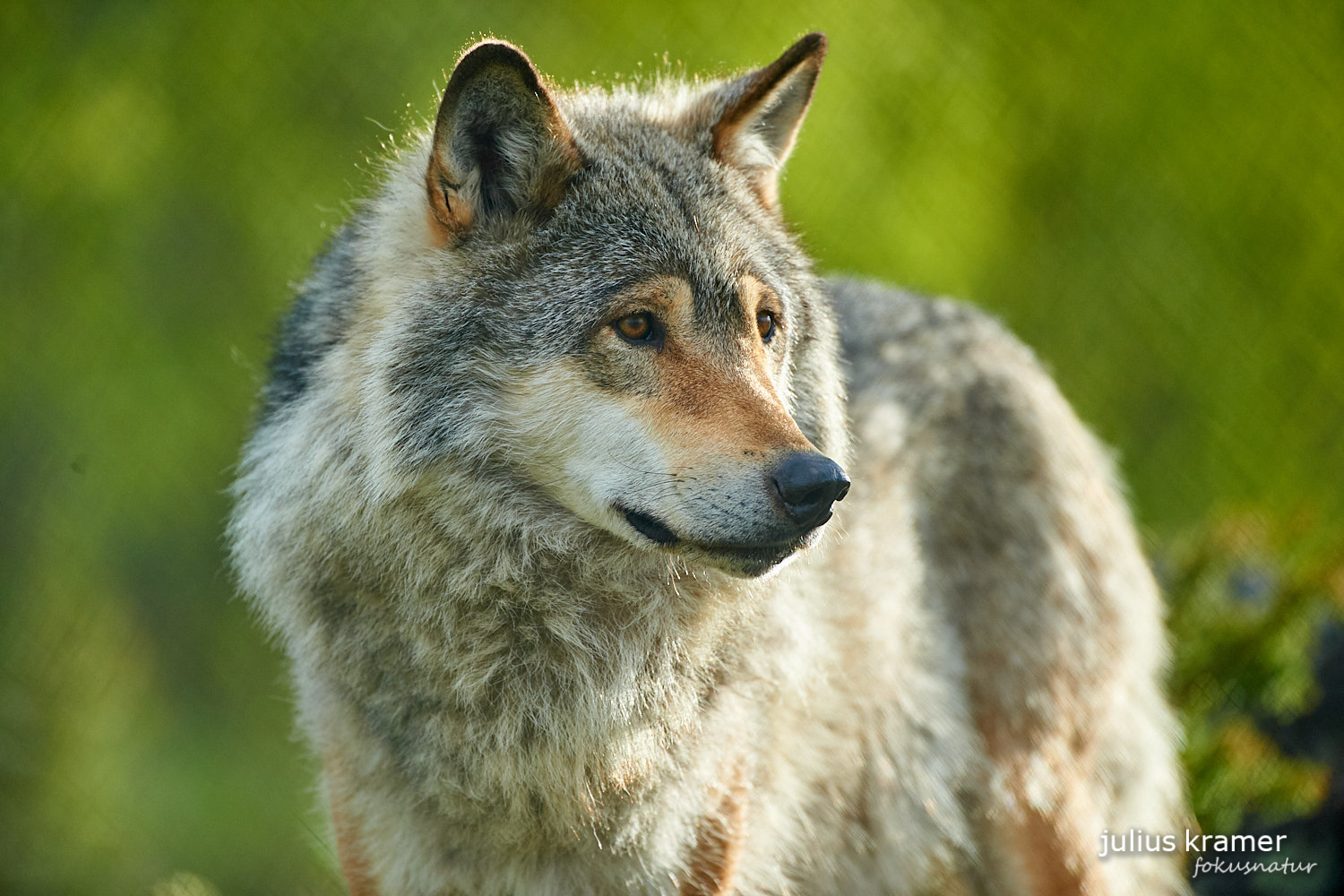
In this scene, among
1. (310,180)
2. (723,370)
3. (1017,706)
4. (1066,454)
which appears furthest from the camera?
(310,180)

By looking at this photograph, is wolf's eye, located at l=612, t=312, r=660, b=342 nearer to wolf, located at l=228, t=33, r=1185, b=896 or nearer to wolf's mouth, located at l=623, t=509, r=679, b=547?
wolf, located at l=228, t=33, r=1185, b=896

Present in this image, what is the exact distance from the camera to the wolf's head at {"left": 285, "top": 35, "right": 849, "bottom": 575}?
219 centimetres

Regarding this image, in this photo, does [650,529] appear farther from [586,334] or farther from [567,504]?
[586,334]

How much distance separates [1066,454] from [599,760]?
85.0 inches

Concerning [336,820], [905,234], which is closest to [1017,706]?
[336,820]

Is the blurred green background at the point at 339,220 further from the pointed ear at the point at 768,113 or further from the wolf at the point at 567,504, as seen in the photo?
the wolf at the point at 567,504

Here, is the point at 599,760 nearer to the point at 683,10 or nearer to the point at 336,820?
the point at 336,820

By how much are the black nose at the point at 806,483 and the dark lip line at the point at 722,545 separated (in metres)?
0.08

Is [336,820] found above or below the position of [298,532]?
below

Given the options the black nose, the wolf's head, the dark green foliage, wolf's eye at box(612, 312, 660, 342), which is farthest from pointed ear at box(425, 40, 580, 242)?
the dark green foliage

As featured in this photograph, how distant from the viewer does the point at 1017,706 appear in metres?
3.58

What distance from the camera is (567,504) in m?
2.45

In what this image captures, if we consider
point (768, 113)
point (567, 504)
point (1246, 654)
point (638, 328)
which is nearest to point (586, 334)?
point (638, 328)

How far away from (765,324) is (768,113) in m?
0.76
